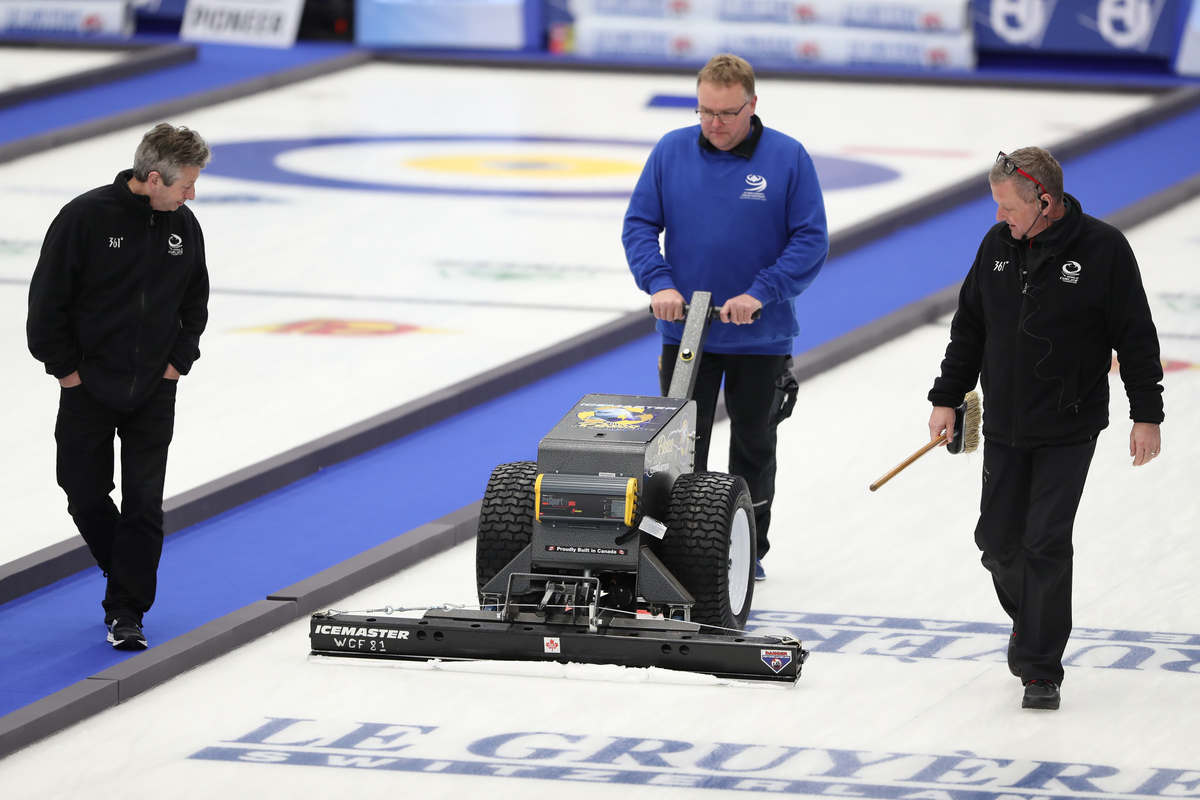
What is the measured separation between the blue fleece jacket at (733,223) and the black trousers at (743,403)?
64 millimetres

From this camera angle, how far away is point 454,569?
5.41 metres

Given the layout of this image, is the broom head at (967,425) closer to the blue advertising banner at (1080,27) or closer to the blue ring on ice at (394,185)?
the blue ring on ice at (394,185)

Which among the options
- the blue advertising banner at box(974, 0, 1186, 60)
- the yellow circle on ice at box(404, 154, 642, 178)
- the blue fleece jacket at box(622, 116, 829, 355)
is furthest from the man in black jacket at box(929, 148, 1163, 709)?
the blue advertising banner at box(974, 0, 1186, 60)

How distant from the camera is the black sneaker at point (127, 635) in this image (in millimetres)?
4535

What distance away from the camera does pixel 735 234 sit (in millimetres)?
5090

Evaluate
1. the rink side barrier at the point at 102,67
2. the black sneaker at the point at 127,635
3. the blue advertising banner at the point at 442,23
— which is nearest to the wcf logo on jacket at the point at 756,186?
the black sneaker at the point at 127,635

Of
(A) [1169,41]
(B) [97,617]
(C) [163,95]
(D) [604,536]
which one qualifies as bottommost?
(B) [97,617]

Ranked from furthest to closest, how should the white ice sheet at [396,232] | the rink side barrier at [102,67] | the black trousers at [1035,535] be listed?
1. the rink side barrier at [102,67]
2. the white ice sheet at [396,232]
3. the black trousers at [1035,535]

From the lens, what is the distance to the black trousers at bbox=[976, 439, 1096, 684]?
4.21 m

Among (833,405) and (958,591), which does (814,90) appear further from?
(958,591)

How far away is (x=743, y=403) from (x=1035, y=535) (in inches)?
48.7

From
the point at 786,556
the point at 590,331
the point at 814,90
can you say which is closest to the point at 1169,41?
the point at 814,90

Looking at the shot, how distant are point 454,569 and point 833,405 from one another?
2.57 metres

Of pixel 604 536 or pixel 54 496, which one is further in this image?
pixel 54 496
